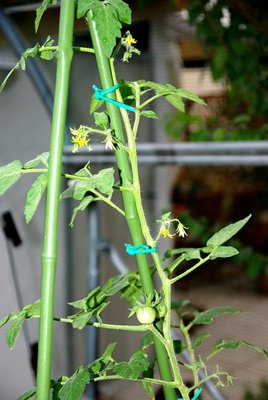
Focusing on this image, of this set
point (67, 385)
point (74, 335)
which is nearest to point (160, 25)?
point (74, 335)

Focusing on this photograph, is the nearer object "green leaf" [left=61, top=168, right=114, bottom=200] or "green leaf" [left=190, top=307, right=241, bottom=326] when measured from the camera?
"green leaf" [left=61, top=168, right=114, bottom=200]

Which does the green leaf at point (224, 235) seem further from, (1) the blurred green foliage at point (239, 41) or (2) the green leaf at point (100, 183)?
(1) the blurred green foliage at point (239, 41)

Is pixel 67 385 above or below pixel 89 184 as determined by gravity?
below

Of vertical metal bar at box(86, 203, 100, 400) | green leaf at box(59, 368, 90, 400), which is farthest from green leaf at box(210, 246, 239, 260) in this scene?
vertical metal bar at box(86, 203, 100, 400)

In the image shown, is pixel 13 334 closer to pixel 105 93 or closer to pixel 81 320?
pixel 81 320

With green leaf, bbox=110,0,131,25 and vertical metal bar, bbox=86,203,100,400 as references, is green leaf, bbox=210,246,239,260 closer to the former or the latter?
green leaf, bbox=110,0,131,25

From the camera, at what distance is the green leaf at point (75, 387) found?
1.06 ft

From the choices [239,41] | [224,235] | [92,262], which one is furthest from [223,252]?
[239,41]

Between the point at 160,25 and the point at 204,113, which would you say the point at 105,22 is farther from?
the point at 204,113

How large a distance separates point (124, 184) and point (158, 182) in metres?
1.30

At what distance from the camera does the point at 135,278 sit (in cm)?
43

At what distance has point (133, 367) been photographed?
34 centimetres

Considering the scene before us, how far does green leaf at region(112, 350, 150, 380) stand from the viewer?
332 millimetres

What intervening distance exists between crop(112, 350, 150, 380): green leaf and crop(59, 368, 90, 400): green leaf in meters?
0.02
